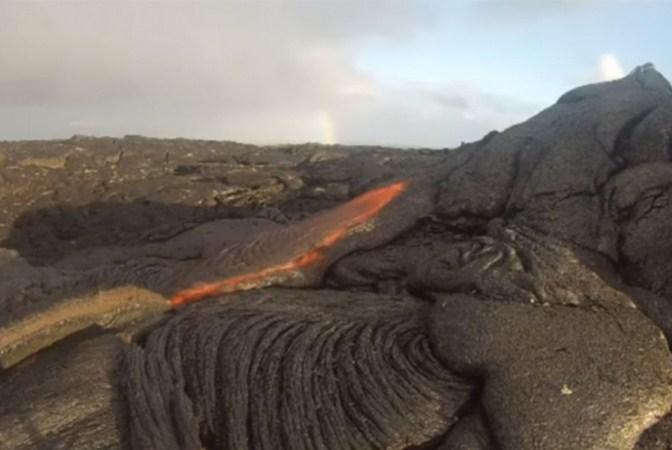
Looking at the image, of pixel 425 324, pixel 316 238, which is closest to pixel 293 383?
pixel 425 324

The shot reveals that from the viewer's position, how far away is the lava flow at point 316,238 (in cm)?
1012

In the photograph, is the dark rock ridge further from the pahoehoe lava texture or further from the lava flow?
the lava flow

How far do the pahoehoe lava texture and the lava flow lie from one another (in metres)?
1.03

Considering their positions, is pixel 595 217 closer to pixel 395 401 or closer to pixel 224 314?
pixel 395 401

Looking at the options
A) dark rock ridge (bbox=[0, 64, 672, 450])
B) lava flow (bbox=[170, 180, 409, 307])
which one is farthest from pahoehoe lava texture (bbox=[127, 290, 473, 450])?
lava flow (bbox=[170, 180, 409, 307])

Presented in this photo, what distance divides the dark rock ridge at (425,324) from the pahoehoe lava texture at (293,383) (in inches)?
0.7

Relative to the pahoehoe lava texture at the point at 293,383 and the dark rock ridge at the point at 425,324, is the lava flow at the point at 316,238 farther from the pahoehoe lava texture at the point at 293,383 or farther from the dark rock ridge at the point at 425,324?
the pahoehoe lava texture at the point at 293,383

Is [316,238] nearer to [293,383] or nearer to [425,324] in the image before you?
[425,324]

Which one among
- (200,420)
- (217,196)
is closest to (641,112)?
(200,420)

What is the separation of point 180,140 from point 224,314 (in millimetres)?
12722

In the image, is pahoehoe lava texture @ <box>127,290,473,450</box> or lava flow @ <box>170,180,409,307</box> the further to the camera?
lava flow @ <box>170,180,409,307</box>

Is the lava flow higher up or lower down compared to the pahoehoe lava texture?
higher up

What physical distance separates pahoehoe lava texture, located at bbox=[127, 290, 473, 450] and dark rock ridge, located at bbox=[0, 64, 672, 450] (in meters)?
0.02

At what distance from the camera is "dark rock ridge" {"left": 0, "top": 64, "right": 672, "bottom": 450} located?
7648 mm
